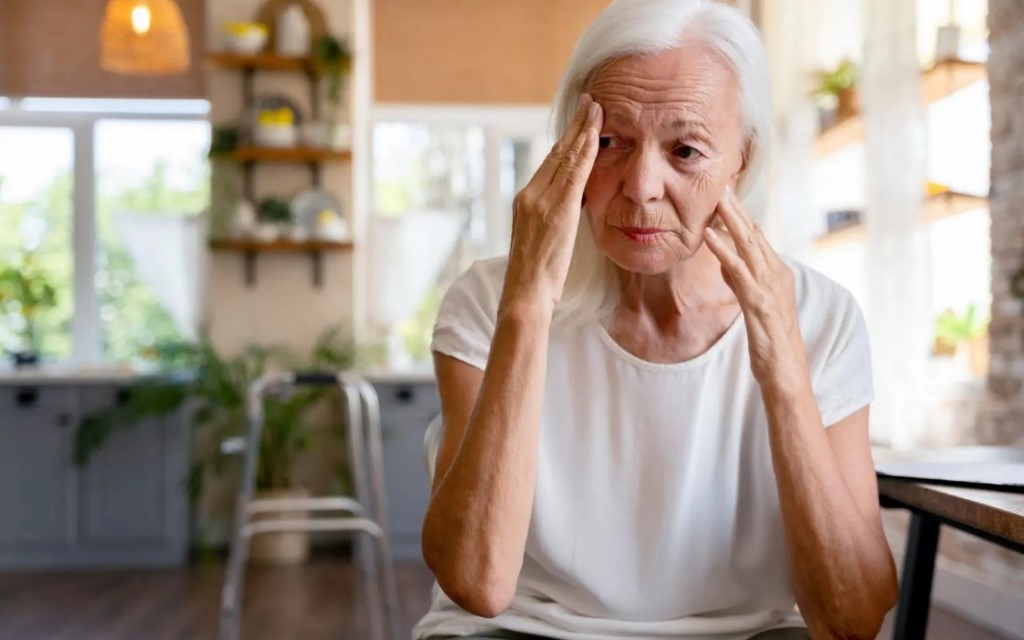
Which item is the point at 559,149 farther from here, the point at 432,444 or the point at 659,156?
the point at 432,444

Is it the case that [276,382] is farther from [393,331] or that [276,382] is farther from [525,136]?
[525,136]

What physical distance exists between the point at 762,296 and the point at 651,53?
31 centimetres

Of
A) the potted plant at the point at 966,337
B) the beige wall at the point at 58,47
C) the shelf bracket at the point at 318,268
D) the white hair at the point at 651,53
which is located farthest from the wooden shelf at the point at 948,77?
the beige wall at the point at 58,47

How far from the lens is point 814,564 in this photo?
1.28 metres

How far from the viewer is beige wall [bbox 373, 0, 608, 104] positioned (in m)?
6.73

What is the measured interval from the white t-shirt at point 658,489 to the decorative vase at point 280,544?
4155 mm

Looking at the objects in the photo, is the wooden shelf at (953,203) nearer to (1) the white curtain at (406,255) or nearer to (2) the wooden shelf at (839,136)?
(2) the wooden shelf at (839,136)

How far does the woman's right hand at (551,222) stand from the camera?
1333 mm

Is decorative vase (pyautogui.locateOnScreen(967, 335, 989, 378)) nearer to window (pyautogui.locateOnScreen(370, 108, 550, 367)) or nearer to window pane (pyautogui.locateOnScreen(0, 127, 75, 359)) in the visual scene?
window (pyautogui.locateOnScreen(370, 108, 550, 367))

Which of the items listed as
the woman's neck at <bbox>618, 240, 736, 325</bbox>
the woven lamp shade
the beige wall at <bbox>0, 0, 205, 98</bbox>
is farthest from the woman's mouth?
the beige wall at <bbox>0, 0, 205, 98</bbox>

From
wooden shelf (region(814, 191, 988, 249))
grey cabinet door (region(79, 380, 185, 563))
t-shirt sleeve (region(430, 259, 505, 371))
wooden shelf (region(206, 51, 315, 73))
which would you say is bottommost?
grey cabinet door (region(79, 380, 185, 563))

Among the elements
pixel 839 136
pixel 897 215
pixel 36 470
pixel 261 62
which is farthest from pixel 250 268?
pixel 897 215

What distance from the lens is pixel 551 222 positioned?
4.40 ft

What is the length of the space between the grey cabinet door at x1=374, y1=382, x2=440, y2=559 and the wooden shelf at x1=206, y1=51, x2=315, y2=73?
165 cm
